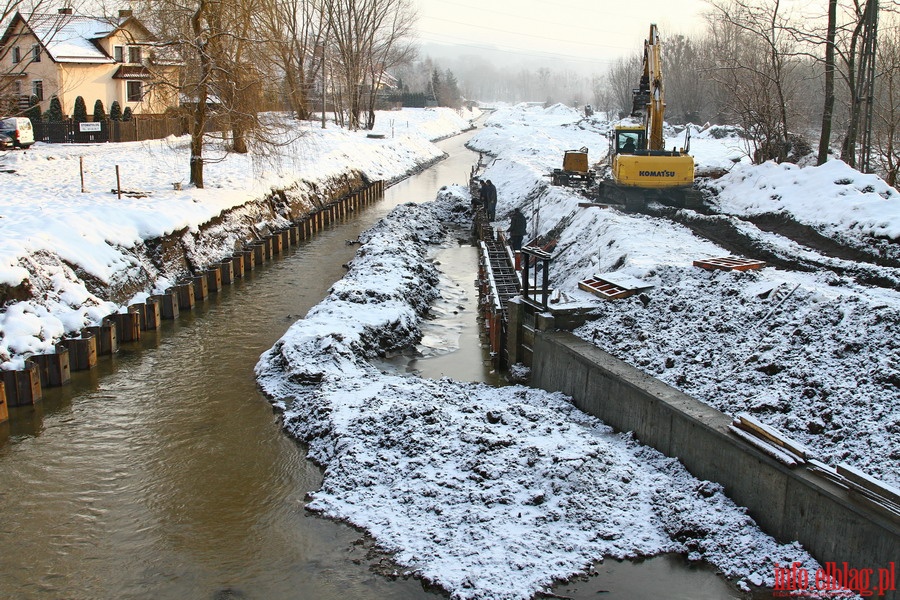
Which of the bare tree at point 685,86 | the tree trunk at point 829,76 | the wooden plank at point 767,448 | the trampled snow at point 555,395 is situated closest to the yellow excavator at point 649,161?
the trampled snow at point 555,395

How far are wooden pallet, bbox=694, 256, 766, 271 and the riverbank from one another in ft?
40.1

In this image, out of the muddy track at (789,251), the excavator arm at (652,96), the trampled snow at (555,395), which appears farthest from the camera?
the excavator arm at (652,96)

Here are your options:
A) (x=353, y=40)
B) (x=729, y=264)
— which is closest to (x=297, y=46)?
(x=353, y=40)

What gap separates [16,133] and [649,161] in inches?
1015

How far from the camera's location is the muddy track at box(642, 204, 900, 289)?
1372 cm

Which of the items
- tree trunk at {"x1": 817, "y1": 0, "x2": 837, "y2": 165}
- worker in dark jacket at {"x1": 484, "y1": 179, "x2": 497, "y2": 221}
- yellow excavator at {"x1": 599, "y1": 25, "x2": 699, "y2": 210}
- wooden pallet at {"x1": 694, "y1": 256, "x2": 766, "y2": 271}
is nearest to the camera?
wooden pallet at {"x1": 694, "y1": 256, "x2": 766, "y2": 271}

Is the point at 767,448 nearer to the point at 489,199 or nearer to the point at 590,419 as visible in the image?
the point at 590,419

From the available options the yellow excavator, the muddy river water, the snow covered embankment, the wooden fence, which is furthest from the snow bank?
the wooden fence

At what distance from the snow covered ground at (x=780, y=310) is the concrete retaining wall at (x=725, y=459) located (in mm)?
814

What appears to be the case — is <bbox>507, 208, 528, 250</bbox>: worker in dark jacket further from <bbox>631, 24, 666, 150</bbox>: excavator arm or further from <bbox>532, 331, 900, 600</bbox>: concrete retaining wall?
<bbox>532, 331, 900, 600</bbox>: concrete retaining wall

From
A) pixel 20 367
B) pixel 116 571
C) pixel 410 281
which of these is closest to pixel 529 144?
pixel 410 281

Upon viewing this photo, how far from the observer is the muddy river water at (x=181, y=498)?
7.70m

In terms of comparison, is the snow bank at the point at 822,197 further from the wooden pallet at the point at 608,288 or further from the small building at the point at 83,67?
the small building at the point at 83,67

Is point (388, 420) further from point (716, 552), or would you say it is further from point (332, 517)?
point (716, 552)
